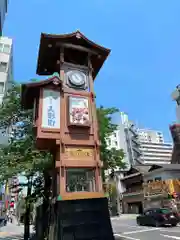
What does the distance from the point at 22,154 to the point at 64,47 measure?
7.21 m

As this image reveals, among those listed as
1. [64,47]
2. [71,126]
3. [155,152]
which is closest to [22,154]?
[71,126]

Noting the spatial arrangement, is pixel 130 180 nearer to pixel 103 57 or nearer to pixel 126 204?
pixel 126 204

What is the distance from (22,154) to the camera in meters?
13.9

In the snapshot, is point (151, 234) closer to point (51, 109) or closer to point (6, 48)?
point (51, 109)

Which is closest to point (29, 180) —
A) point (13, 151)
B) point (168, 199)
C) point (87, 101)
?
point (13, 151)

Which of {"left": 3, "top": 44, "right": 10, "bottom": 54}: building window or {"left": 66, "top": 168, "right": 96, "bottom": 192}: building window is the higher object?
{"left": 3, "top": 44, "right": 10, "bottom": 54}: building window

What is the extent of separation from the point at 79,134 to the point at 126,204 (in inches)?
1580

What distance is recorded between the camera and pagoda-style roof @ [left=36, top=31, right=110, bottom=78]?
1116 cm

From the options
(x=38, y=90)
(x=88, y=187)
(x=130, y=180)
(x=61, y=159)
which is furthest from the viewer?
(x=130, y=180)

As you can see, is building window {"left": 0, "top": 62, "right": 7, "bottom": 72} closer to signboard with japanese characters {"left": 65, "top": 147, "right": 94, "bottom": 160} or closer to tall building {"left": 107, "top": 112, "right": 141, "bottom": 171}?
signboard with japanese characters {"left": 65, "top": 147, "right": 94, "bottom": 160}

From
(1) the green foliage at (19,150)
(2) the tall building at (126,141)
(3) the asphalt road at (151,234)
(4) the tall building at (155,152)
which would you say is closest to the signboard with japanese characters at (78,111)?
(1) the green foliage at (19,150)

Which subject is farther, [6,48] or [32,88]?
[6,48]

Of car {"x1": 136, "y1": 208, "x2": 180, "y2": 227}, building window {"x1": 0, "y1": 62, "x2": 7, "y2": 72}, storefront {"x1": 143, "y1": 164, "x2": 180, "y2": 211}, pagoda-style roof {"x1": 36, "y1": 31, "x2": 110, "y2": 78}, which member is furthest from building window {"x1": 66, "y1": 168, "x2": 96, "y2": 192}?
building window {"x1": 0, "y1": 62, "x2": 7, "y2": 72}

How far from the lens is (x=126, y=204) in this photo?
148ft
